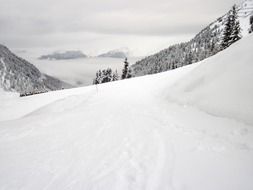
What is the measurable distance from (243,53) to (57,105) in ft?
55.7

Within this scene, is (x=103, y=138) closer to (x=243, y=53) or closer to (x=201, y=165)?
(x=201, y=165)

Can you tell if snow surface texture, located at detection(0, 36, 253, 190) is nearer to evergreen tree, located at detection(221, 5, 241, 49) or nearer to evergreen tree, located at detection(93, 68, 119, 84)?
evergreen tree, located at detection(221, 5, 241, 49)

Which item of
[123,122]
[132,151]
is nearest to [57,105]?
[123,122]

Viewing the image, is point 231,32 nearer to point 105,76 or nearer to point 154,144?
point 154,144

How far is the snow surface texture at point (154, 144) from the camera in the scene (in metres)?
5.54

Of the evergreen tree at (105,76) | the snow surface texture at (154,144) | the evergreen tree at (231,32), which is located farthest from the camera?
the evergreen tree at (105,76)

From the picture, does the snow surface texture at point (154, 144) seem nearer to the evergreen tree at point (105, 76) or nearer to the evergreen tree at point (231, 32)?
the evergreen tree at point (231, 32)

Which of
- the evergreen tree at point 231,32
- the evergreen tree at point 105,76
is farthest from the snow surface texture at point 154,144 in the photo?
the evergreen tree at point 105,76

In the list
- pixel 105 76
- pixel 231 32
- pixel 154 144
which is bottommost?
pixel 154 144

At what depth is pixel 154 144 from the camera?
25.0ft

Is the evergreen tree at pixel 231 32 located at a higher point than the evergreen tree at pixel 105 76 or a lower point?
higher

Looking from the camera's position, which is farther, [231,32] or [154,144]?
[231,32]

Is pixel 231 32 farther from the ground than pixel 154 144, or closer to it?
farther from the ground

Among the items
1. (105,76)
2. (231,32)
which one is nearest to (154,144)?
(231,32)
